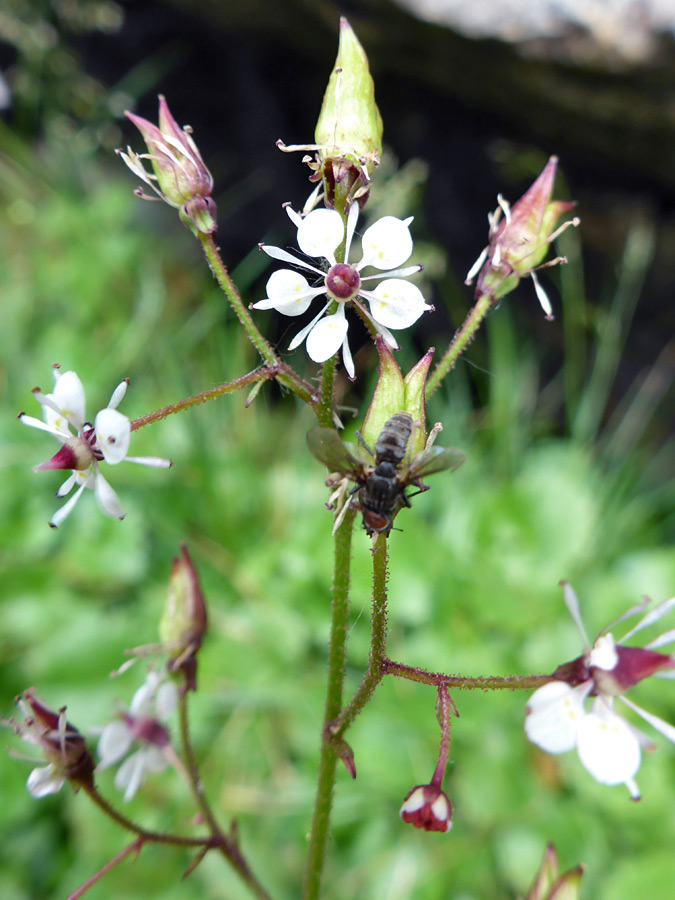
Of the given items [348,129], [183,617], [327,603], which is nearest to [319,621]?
[327,603]

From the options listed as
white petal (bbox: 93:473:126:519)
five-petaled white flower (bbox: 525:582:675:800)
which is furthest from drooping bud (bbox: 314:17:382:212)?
five-petaled white flower (bbox: 525:582:675:800)

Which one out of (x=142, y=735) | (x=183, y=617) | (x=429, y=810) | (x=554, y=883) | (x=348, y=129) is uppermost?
(x=348, y=129)

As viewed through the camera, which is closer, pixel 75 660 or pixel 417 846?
pixel 417 846

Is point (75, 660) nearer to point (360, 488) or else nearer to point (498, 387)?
point (360, 488)

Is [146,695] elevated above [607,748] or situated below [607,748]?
above

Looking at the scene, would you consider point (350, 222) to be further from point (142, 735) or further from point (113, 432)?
point (142, 735)

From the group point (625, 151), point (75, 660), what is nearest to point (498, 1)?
point (625, 151)
